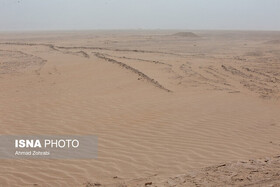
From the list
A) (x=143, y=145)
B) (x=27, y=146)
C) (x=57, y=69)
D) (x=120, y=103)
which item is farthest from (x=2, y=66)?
(x=143, y=145)

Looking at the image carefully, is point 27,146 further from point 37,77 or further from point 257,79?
point 257,79

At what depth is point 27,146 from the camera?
5891mm

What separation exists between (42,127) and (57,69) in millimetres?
7725

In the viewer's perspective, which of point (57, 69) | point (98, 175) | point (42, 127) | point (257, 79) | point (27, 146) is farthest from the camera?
point (57, 69)

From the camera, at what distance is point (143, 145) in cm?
597

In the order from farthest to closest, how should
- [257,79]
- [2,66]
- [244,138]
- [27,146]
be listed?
[2,66]
[257,79]
[244,138]
[27,146]

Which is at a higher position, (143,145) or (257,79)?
(257,79)

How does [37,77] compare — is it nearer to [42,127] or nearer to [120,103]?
[120,103]

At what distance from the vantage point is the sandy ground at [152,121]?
4.70 meters

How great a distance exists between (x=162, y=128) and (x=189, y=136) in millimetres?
646

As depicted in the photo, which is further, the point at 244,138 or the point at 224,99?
the point at 224,99

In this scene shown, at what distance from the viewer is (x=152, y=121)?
729 cm

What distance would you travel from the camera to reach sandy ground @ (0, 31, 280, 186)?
4699mm

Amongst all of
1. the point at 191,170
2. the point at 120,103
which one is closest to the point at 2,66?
the point at 120,103
